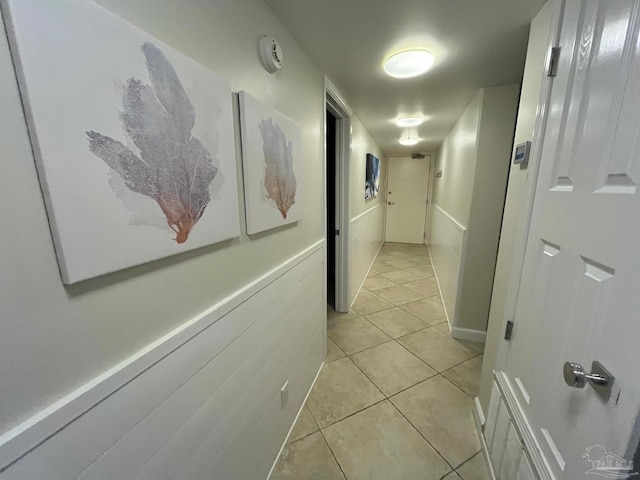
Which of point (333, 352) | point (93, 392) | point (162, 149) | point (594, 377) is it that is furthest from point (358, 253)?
point (93, 392)

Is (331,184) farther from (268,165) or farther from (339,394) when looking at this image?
(339,394)

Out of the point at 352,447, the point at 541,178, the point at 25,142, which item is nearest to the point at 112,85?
the point at 25,142

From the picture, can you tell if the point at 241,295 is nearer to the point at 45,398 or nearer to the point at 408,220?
the point at 45,398

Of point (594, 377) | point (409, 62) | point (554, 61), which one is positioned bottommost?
point (594, 377)

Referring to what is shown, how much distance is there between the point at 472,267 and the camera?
2.24m

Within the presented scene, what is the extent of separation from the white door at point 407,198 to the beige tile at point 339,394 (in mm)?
4617

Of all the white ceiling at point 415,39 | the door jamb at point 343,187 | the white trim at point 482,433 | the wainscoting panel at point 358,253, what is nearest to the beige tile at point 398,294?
the wainscoting panel at point 358,253

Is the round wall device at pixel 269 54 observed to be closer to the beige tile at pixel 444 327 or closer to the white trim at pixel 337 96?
the white trim at pixel 337 96

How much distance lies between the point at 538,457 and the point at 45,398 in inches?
54.2

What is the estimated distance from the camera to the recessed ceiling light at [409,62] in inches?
55.7

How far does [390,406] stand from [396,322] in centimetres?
110

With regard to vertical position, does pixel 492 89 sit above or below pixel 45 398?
above

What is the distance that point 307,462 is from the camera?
132 cm

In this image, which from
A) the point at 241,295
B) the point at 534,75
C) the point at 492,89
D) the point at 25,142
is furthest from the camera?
the point at 492,89
